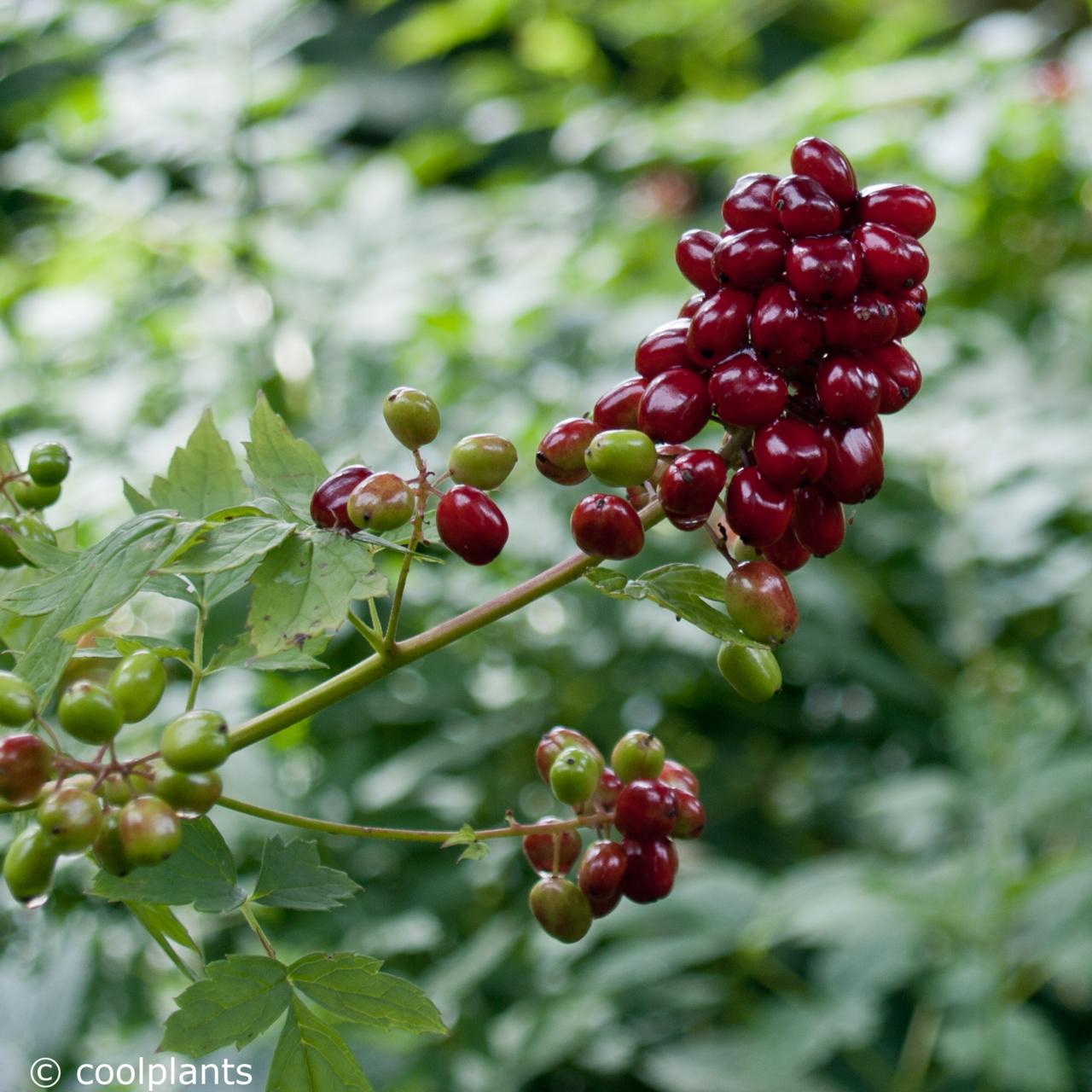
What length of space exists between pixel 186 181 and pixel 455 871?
5.69 feet

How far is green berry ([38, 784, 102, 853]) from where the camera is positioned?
1.65 ft

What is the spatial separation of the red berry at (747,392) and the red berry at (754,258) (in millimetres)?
50

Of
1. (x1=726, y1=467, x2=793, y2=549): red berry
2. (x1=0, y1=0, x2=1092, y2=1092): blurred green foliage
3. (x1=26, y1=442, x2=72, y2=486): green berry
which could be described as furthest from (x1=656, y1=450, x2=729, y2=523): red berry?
(x1=0, y1=0, x2=1092, y2=1092): blurred green foliage

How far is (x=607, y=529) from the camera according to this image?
0.59 m

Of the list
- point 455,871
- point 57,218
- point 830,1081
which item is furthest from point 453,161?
point 830,1081

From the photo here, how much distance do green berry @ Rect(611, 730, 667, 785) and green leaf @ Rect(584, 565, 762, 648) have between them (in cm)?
10

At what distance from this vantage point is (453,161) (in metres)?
3.30

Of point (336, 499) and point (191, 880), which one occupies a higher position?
point (336, 499)

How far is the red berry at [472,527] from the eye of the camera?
24.4 inches

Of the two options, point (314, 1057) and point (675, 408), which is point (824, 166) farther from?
point (314, 1057)

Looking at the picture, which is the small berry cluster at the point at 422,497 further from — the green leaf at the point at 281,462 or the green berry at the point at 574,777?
the green berry at the point at 574,777

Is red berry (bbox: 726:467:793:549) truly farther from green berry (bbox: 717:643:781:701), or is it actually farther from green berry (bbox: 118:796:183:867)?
green berry (bbox: 118:796:183:867)

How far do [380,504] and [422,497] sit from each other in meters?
0.04

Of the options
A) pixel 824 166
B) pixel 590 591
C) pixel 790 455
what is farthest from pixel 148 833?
pixel 590 591
